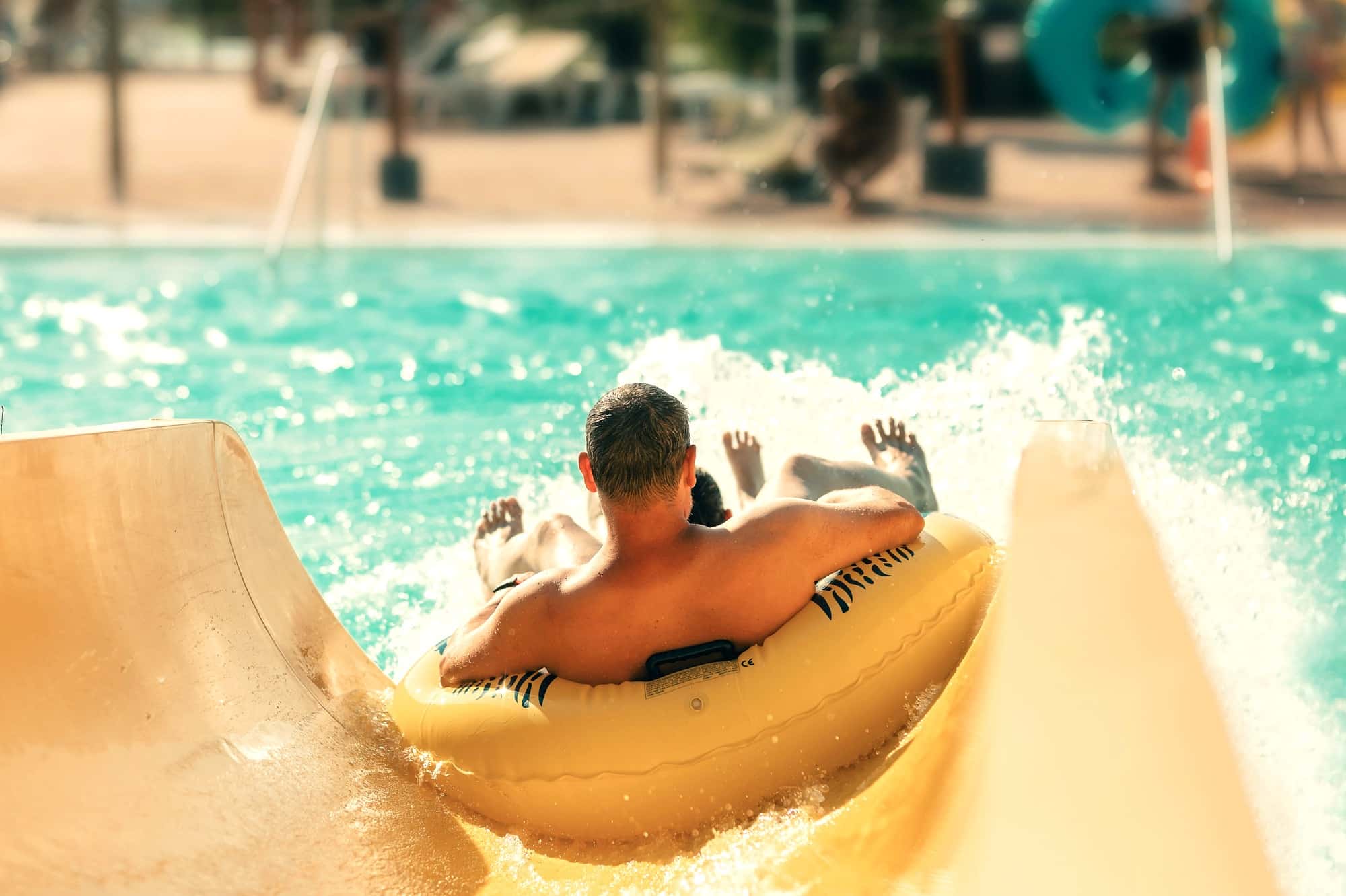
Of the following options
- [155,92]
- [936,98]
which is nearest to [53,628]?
[936,98]

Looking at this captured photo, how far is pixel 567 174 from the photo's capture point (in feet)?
43.0

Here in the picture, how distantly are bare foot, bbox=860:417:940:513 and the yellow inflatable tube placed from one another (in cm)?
97

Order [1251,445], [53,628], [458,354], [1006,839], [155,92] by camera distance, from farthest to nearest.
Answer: [155,92] → [458,354] → [1251,445] → [53,628] → [1006,839]

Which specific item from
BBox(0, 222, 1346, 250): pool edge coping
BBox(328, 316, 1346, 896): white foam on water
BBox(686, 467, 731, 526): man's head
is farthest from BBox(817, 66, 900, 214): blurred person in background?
BBox(686, 467, 731, 526): man's head

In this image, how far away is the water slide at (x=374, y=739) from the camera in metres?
1.86

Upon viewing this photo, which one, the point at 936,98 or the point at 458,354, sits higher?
the point at 936,98

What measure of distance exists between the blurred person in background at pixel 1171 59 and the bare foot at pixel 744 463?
9.12 metres

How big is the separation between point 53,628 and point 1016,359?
4.50 metres

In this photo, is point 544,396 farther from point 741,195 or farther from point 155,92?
point 155,92

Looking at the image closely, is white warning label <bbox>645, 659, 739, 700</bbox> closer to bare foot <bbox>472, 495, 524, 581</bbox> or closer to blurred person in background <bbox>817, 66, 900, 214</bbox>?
bare foot <bbox>472, 495, 524, 581</bbox>

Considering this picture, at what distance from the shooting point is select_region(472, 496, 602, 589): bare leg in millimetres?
3277

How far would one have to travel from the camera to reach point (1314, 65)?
1181 cm

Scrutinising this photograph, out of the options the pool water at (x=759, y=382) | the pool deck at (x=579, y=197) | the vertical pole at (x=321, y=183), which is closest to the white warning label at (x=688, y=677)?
the pool water at (x=759, y=382)

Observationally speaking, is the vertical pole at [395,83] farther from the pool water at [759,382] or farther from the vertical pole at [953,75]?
the vertical pole at [953,75]
